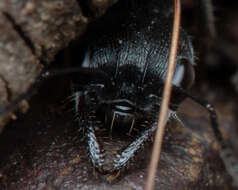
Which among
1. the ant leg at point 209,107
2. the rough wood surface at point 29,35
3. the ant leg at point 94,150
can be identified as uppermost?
the rough wood surface at point 29,35

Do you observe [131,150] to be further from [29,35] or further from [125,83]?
[29,35]

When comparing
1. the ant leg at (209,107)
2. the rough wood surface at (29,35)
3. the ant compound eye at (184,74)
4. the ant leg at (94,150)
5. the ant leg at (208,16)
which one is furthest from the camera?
the ant leg at (208,16)

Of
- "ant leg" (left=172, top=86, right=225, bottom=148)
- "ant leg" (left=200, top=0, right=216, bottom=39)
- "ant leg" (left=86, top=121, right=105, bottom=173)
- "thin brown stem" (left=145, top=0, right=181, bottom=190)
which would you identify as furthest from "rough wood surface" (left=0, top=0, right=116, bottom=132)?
"ant leg" (left=200, top=0, right=216, bottom=39)

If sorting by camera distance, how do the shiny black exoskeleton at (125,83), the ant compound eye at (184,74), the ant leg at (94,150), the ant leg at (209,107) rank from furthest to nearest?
the ant compound eye at (184,74), the ant leg at (209,107), the shiny black exoskeleton at (125,83), the ant leg at (94,150)

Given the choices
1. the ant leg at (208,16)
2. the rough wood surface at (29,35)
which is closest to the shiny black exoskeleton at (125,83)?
the rough wood surface at (29,35)

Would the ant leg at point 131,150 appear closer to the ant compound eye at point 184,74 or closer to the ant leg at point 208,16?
the ant compound eye at point 184,74

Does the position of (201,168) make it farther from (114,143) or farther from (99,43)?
(99,43)

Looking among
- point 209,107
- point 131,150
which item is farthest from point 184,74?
point 131,150

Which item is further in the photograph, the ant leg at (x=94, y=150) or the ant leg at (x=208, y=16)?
the ant leg at (x=208, y=16)
